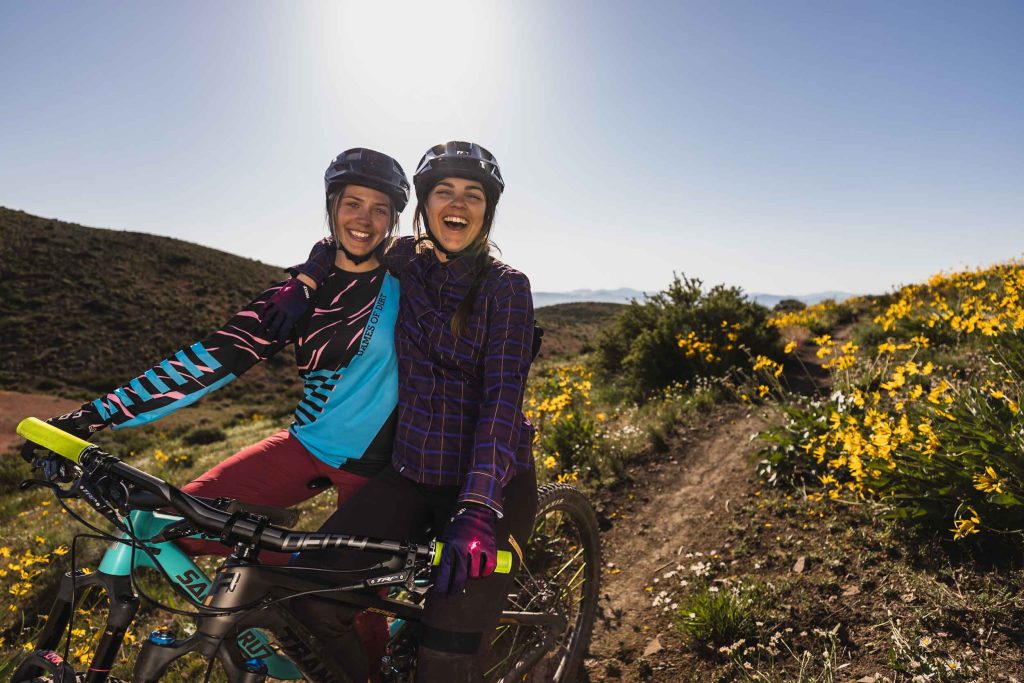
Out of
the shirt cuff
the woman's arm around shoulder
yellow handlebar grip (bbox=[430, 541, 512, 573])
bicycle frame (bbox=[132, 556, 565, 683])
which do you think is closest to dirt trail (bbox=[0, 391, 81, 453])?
the woman's arm around shoulder

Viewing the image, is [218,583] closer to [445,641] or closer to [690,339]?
[445,641]

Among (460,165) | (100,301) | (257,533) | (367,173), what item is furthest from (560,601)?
(100,301)

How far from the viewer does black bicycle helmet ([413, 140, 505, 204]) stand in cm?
287

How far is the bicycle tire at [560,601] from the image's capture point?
341 centimetres

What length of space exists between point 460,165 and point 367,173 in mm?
646

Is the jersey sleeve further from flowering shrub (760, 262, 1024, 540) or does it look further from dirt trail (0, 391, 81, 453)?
dirt trail (0, 391, 81, 453)

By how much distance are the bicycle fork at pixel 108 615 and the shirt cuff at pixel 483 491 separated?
1.23m

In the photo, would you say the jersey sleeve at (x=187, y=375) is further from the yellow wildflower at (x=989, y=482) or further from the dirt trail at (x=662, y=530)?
the yellow wildflower at (x=989, y=482)

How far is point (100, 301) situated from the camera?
4581 centimetres

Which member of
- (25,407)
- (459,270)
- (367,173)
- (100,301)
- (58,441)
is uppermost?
(367,173)

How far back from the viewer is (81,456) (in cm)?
187

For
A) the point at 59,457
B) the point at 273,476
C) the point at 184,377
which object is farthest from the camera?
the point at 273,476

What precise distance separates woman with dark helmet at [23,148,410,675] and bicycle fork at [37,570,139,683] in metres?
0.71

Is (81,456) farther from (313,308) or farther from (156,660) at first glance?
(313,308)
